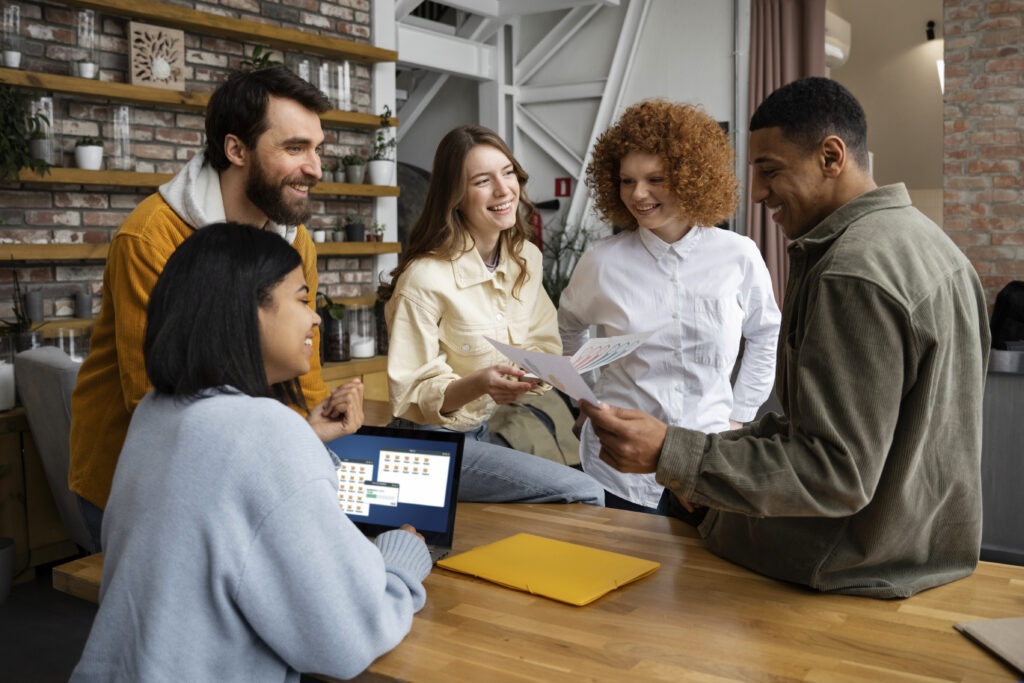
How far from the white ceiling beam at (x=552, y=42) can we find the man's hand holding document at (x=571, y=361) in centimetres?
643

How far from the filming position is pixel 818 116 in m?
1.53

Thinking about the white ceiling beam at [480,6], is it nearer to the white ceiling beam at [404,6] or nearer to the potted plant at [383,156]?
the white ceiling beam at [404,6]

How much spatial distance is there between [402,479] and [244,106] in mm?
976

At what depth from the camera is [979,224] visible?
243 inches

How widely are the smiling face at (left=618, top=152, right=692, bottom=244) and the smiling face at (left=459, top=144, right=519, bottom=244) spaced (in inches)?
12.3

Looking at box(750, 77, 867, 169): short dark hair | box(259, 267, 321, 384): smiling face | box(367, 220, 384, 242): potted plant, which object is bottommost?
box(259, 267, 321, 384): smiling face

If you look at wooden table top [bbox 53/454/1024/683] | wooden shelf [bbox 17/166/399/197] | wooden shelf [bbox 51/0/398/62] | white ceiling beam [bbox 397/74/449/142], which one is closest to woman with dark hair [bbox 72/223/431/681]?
wooden table top [bbox 53/454/1024/683]

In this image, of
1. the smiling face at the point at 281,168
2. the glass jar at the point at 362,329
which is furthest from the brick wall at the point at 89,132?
the smiling face at the point at 281,168

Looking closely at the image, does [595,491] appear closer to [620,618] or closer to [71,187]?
[620,618]

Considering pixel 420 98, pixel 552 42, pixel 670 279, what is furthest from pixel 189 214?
pixel 420 98

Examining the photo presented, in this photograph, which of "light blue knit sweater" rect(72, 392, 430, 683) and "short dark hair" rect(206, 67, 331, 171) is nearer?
"light blue knit sweater" rect(72, 392, 430, 683)

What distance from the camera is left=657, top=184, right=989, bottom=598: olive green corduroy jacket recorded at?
4.46ft

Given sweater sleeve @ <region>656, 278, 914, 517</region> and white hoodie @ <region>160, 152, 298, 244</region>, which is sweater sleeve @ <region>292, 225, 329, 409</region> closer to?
white hoodie @ <region>160, 152, 298, 244</region>

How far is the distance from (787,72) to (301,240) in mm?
5209
